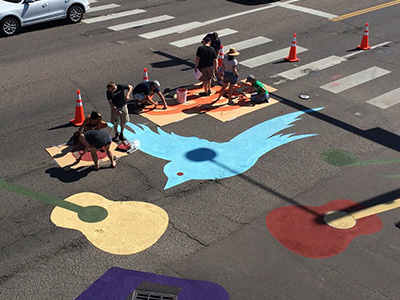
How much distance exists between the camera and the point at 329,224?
948cm

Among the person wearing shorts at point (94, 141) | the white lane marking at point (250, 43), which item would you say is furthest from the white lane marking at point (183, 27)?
the person wearing shorts at point (94, 141)

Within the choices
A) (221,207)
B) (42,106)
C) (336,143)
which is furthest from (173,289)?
(42,106)

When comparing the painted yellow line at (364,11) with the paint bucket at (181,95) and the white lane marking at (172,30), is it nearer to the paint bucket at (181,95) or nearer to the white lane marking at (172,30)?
the white lane marking at (172,30)

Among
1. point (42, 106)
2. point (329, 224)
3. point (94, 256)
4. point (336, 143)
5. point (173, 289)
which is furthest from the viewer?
point (42, 106)

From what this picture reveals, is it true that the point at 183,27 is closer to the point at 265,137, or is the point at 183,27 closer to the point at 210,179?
the point at 265,137

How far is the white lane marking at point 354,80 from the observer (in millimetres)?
15312

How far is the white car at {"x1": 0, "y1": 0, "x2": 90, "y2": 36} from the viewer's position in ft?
62.2

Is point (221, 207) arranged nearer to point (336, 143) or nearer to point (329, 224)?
point (329, 224)

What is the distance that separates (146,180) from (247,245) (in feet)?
9.28

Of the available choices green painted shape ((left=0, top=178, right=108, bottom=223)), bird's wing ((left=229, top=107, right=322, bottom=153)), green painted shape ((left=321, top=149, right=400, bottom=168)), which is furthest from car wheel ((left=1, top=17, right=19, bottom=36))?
green painted shape ((left=321, top=149, right=400, bottom=168))

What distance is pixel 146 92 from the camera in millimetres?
13711

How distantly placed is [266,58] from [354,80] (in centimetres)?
310

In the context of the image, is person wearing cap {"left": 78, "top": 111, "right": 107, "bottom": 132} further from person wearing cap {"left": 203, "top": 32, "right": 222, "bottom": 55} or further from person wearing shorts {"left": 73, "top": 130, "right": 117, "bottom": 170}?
person wearing cap {"left": 203, "top": 32, "right": 222, "bottom": 55}

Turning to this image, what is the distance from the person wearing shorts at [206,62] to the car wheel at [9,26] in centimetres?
833
